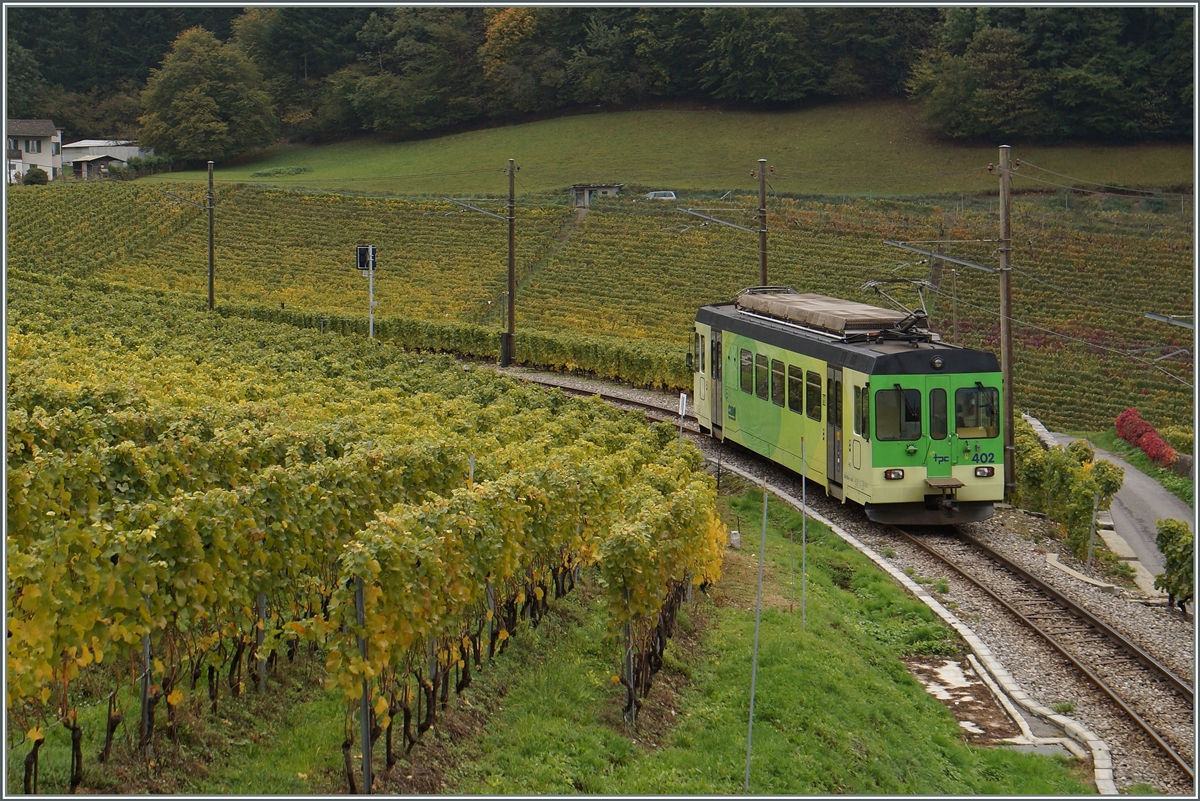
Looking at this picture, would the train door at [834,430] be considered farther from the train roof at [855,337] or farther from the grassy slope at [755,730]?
the grassy slope at [755,730]

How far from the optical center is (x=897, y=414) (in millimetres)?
19625

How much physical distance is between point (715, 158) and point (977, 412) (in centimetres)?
7948

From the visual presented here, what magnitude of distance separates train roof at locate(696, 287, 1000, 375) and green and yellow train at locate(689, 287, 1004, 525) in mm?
22

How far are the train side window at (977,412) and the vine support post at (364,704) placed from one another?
1271 cm

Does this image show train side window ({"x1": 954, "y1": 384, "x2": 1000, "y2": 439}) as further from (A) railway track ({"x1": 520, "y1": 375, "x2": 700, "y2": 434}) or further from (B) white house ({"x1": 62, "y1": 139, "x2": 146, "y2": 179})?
(B) white house ({"x1": 62, "y1": 139, "x2": 146, "y2": 179})

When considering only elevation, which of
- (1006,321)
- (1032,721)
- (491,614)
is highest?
(1006,321)

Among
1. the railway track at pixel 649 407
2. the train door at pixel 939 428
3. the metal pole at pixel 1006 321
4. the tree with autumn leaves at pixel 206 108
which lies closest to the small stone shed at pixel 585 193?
the railway track at pixel 649 407

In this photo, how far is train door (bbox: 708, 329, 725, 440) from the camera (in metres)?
27.0

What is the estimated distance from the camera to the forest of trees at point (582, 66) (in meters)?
90.4

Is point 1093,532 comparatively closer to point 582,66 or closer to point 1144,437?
point 1144,437

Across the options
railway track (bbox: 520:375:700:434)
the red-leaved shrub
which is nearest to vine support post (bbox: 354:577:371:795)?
railway track (bbox: 520:375:700:434)

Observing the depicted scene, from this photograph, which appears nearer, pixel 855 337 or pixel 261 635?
pixel 261 635

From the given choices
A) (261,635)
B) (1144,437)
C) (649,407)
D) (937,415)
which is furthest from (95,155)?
(261,635)

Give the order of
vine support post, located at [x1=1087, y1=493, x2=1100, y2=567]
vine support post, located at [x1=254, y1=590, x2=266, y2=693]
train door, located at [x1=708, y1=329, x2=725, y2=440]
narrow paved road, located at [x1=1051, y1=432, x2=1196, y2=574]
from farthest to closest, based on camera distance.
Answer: narrow paved road, located at [x1=1051, y1=432, x2=1196, y2=574]
train door, located at [x1=708, y1=329, x2=725, y2=440]
vine support post, located at [x1=1087, y1=493, x2=1100, y2=567]
vine support post, located at [x1=254, y1=590, x2=266, y2=693]
